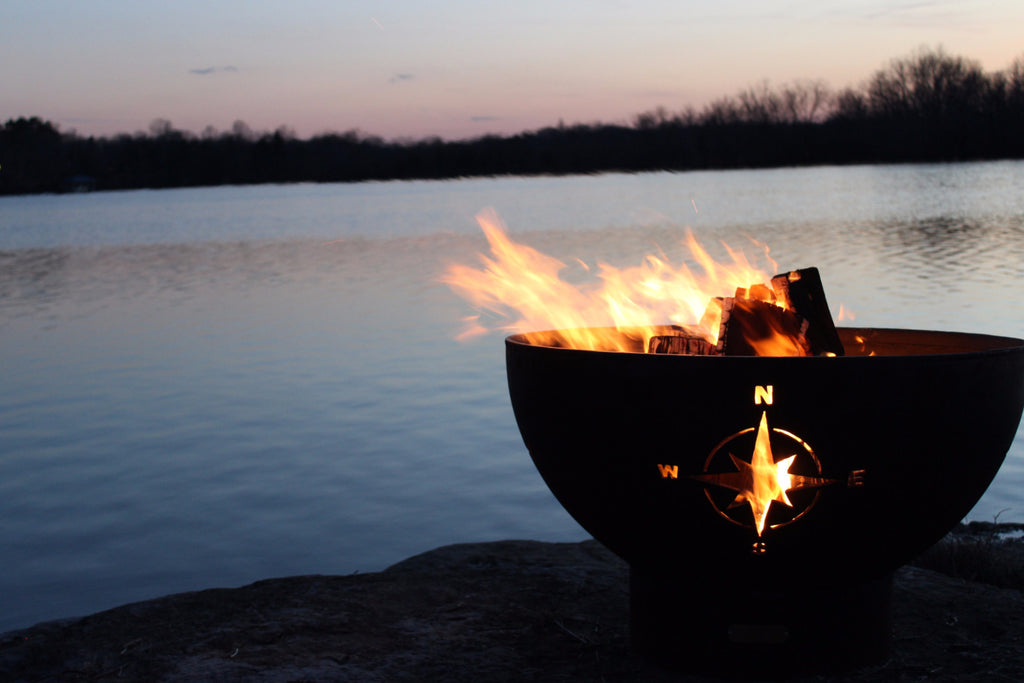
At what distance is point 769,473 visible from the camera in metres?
2.80

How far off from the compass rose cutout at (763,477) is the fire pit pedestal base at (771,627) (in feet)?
1.15

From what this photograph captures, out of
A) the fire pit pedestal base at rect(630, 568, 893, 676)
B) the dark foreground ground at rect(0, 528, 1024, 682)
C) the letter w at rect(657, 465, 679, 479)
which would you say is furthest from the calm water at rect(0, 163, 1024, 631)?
the letter w at rect(657, 465, 679, 479)

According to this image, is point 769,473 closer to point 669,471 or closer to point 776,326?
point 669,471

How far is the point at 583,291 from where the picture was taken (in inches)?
628

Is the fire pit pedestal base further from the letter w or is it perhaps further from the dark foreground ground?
the letter w

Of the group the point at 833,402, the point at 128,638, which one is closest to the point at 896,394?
the point at 833,402

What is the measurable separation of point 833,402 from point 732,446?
288 mm

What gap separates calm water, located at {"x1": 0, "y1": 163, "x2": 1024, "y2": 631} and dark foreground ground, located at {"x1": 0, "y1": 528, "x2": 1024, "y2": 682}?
1002 millimetres

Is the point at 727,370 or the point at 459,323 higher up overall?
the point at 727,370

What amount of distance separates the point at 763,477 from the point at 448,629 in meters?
1.34

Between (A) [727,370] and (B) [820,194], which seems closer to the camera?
(A) [727,370]

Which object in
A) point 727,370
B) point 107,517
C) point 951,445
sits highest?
point 727,370

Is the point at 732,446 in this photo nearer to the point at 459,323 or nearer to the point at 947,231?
the point at 459,323

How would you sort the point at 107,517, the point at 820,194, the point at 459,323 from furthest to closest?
1. the point at 820,194
2. the point at 459,323
3. the point at 107,517
